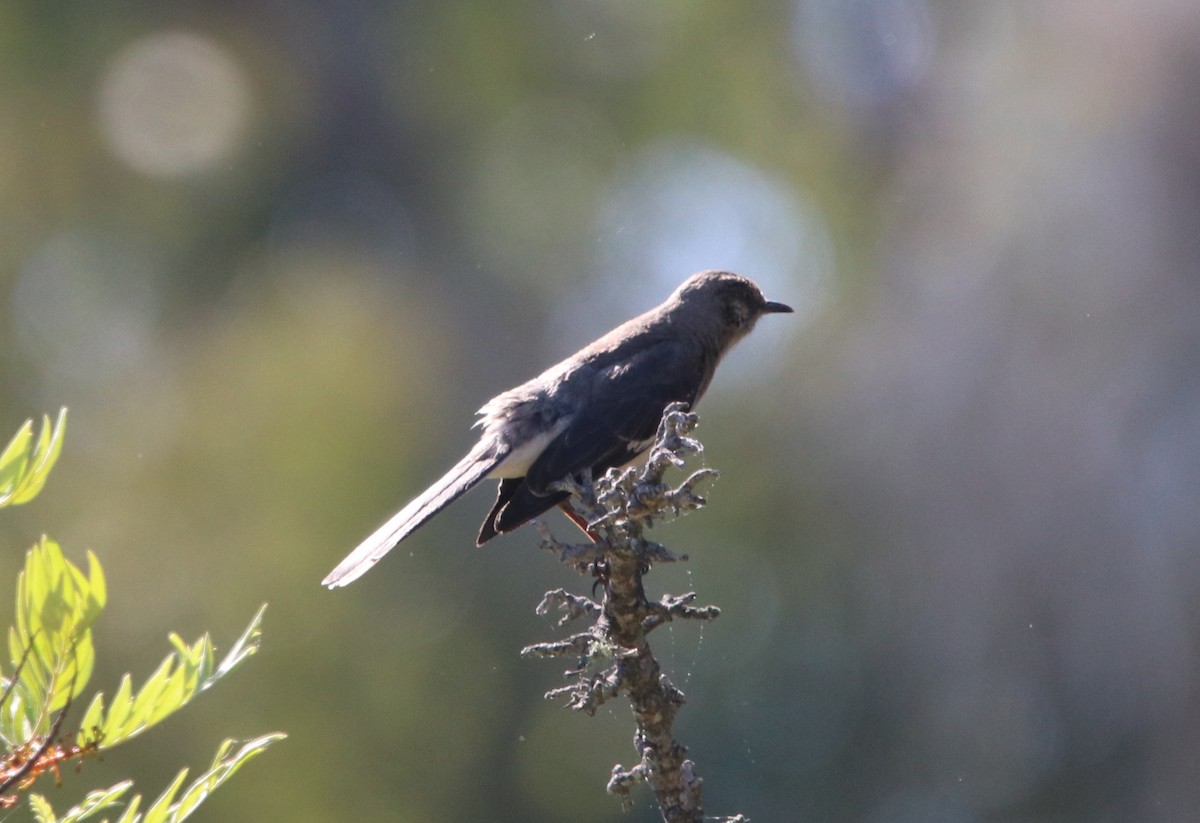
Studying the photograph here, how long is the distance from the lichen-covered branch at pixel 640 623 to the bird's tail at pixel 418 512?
3.52 ft

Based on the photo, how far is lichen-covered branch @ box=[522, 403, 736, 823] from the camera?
2.13 meters

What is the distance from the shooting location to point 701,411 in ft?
24.5

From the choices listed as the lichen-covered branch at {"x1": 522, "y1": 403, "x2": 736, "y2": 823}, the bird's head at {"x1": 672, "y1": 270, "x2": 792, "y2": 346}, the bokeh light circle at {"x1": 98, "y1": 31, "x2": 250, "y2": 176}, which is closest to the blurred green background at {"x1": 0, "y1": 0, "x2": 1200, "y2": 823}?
the bokeh light circle at {"x1": 98, "y1": 31, "x2": 250, "y2": 176}

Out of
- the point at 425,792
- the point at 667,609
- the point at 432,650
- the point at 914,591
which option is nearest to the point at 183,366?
the point at 432,650

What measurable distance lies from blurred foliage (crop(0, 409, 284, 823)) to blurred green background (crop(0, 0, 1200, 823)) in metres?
4.69

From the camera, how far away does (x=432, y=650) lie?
6883 millimetres

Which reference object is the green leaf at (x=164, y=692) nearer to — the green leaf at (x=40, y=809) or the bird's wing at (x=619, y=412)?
the green leaf at (x=40, y=809)

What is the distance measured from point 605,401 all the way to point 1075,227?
5.55 metres

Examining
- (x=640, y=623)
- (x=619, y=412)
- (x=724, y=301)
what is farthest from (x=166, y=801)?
(x=724, y=301)

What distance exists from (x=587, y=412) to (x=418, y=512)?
2.45ft

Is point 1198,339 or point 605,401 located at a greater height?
point 1198,339

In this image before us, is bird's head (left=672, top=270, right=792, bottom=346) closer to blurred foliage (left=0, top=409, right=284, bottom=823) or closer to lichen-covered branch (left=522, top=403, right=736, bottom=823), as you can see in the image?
lichen-covered branch (left=522, top=403, right=736, bottom=823)

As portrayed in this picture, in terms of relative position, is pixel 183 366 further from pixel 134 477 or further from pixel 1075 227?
pixel 1075 227

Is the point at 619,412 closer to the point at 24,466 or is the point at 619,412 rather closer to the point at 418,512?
the point at 418,512
